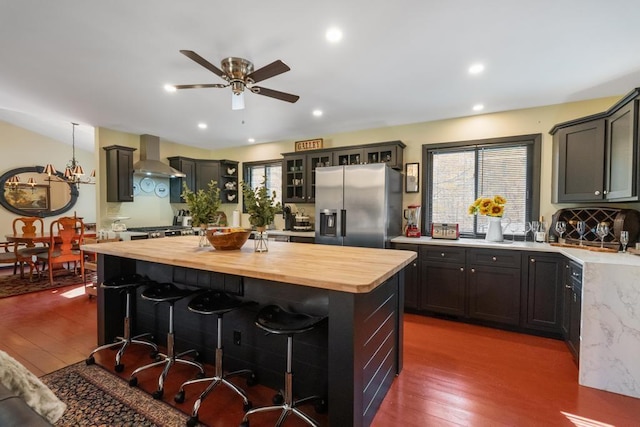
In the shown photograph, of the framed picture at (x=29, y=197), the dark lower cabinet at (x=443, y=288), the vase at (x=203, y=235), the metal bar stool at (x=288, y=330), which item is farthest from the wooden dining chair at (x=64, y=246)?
the dark lower cabinet at (x=443, y=288)

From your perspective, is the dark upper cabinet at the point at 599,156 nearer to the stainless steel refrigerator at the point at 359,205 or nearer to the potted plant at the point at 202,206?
the stainless steel refrigerator at the point at 359,205

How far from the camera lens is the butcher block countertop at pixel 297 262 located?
1.48 meters

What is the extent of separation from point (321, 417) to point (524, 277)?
265 cm

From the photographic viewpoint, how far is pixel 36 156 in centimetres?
664

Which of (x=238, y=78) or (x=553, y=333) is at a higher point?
(x=238, y=78)

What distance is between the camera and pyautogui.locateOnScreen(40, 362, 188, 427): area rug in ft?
5.88

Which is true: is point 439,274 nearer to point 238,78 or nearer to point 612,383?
point 612,383

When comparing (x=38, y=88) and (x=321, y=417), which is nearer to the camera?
(x=321, y=417)

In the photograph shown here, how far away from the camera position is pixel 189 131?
200 inches

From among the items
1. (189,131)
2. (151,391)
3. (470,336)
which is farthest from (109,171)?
(470,336)

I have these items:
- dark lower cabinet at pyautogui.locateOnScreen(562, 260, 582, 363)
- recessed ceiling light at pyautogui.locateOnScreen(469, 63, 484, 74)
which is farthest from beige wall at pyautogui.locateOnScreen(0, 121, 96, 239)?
dark lower cabinet at pyautogui.locateOnScreen(562, 260, 582, 363)

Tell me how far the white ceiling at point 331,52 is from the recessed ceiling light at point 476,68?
0.20 ft

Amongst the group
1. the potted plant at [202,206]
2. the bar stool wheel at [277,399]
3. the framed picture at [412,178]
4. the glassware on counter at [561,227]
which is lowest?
the bar stool wheel at [277,399]

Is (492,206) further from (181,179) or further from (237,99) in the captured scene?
(181,179)
